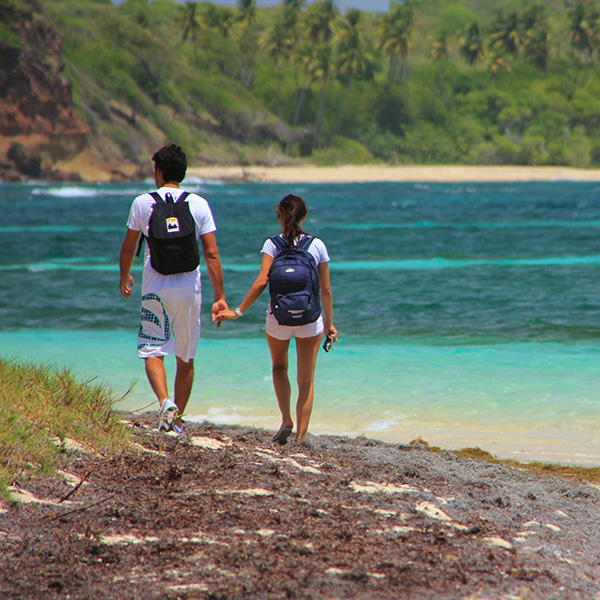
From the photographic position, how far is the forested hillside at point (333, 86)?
287ft

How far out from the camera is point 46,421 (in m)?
4.36

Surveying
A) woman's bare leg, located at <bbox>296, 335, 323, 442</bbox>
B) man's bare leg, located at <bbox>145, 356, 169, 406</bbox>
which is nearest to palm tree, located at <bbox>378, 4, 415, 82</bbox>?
woman's bare leg, located at <bbox>296, 335, 323, 442</bbox>

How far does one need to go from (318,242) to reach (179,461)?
1733mm

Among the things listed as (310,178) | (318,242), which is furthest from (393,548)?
(310,178)

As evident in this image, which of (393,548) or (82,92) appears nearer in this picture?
(393,548)

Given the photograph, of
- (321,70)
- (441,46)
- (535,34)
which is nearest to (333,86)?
(321,70)

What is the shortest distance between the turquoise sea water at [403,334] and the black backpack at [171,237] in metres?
2.57

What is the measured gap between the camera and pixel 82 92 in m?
78.1

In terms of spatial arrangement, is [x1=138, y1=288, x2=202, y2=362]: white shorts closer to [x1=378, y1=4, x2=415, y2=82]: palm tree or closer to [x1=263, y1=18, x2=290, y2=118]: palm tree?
[x1=263, y1=18, x2=290, y2=118]: palm tree

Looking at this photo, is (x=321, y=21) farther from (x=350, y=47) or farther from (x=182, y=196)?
(x=182, y=196)

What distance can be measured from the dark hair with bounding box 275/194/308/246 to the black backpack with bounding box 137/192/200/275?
0.61 meters

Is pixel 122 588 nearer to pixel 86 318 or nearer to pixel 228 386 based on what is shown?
pixel 228 386

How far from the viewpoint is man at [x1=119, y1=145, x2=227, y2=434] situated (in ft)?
16.1

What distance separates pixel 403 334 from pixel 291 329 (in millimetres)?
6498
